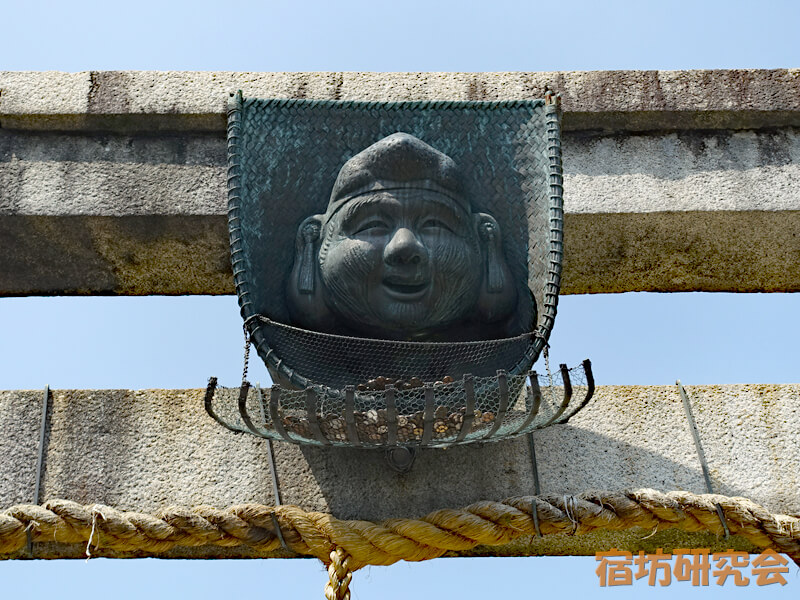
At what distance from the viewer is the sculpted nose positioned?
126 inches

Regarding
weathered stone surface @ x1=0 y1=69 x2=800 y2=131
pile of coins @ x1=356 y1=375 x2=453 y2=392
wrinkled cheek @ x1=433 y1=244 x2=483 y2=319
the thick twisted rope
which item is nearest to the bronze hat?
wrinkled cheek @ x1=433 y1=244 x2=483 y2=319

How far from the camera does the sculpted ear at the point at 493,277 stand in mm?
3348

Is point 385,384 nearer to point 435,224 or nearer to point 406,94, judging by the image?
point 435,224

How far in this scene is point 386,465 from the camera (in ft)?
11.1

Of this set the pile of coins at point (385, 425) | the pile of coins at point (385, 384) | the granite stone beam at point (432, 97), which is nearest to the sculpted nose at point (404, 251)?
the pile of coins at point (385, 384)

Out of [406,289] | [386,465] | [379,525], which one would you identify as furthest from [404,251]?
[379,525]

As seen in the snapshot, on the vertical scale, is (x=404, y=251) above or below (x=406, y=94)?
below

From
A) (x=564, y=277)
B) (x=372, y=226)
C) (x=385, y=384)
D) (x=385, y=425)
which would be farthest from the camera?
(x=564, y=277)

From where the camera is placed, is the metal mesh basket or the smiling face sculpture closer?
the metal mesh basket

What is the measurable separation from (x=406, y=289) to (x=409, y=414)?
41cm

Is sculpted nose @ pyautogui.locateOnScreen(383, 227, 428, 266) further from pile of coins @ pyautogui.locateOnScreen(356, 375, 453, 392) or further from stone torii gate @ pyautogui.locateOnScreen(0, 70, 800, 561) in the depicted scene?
stone torii gate @ pyautogui.locateOnScreen(0, 70, 800, 561)

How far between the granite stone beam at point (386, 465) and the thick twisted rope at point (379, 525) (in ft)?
0.52

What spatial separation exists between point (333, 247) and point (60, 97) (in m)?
1.46

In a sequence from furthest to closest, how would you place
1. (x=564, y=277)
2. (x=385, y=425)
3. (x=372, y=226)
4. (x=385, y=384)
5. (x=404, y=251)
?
(x=564, y=277) → (x=372, y=226) → (x=404, y=251) → (x=385, y=384) → (x=385, y=425)
